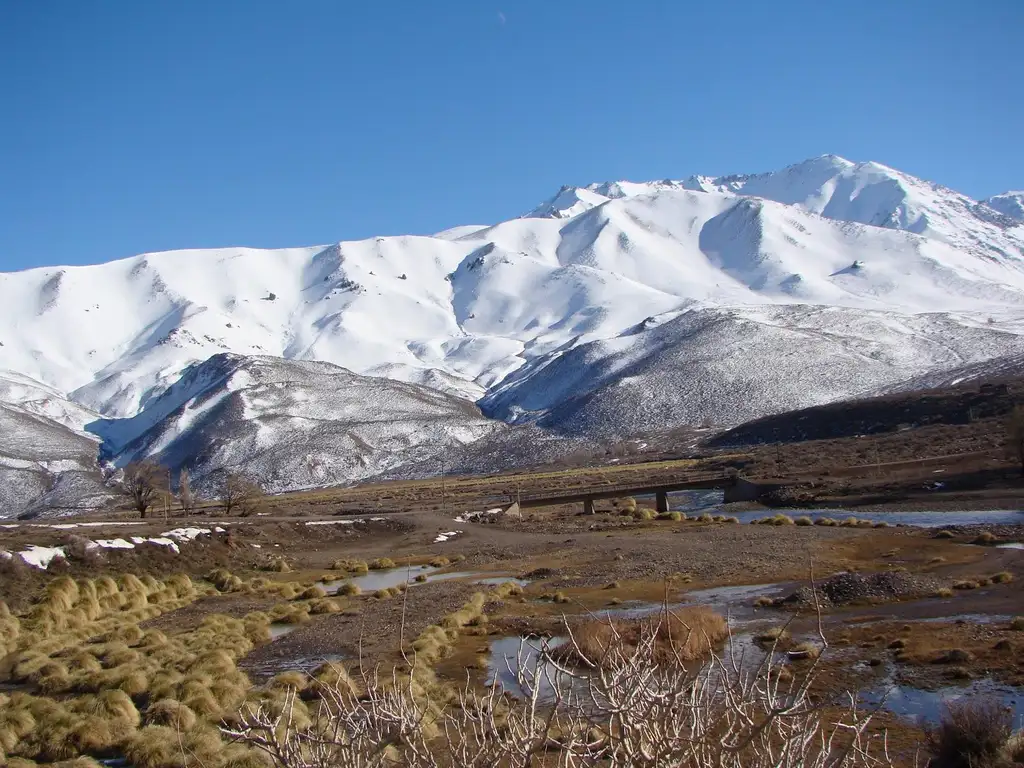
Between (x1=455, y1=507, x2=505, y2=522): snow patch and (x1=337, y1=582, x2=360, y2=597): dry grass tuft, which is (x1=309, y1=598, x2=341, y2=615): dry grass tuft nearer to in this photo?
(x1=337, y1=582, x2=360, y2=597): dry grass tuft

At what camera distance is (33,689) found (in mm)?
19000

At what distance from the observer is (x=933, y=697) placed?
1513 cm

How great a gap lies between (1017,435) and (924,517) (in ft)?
44.7

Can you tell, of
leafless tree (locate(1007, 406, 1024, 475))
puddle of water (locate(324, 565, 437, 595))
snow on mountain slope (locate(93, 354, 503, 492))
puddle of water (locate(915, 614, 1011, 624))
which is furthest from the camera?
snow on mountain slope (locate(93, 354, 503, 492))

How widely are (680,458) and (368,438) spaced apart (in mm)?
72297

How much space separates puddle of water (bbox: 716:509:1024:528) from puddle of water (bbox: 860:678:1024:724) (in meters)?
32.2

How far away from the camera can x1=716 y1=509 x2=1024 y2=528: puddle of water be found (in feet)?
150

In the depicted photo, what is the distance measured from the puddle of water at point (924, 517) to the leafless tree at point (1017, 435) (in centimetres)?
1160

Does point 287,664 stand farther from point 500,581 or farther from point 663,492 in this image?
point 663,492

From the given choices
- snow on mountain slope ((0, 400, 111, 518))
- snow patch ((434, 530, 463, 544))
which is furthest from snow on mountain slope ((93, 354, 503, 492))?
snow patch ((434, 530, 463, 544))

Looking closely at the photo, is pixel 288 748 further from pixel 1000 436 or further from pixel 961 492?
pixel 1000 436

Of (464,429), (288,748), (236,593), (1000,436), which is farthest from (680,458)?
(288,748)

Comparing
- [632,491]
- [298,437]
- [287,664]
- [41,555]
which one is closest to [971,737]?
[287,664]

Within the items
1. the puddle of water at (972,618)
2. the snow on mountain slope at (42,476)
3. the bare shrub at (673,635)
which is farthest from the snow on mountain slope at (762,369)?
the bare shrub at (673,635)
